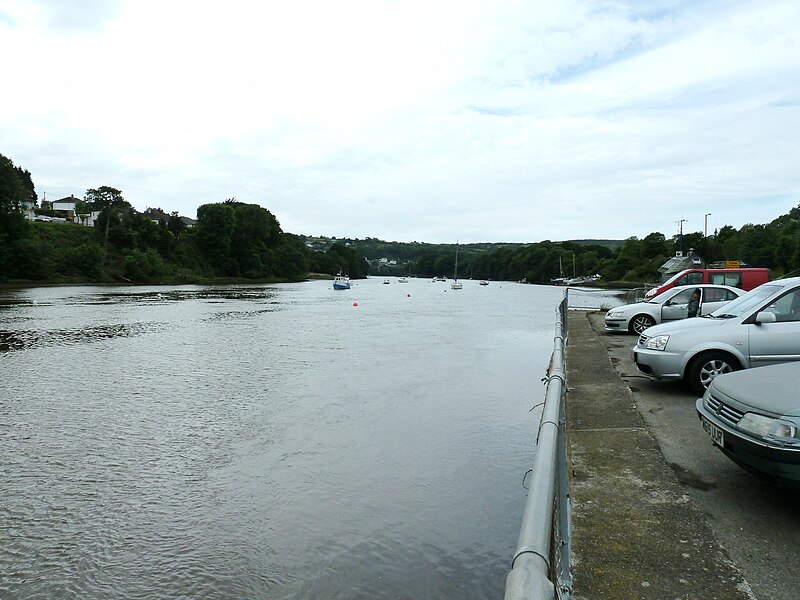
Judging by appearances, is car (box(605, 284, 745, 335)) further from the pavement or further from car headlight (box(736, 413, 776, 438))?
car headlight (box(736, 413, 776, 438))

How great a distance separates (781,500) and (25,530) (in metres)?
6.99

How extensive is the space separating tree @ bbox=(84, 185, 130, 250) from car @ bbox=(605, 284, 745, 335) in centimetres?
9703

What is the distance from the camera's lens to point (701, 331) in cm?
861

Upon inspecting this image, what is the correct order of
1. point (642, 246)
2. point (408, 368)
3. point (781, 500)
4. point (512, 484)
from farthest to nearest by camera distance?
point (642, 246) < point (408, 368) < point (512, 484) < point (781, 500)

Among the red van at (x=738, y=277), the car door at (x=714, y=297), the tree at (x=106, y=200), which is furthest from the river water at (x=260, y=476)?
the tree at (x=106, y=200)

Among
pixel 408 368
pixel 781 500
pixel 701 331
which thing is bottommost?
pixel 408 368

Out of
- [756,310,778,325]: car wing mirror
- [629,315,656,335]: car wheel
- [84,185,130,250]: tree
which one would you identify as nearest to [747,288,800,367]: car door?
[756,310,778,325]: car wing mirror

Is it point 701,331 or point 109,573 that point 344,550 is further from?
point 701,331

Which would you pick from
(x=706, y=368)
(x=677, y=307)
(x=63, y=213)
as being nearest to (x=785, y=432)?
(x=706, y=368)

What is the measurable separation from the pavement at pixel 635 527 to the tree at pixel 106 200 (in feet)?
345

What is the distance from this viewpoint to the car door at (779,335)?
7.89 m

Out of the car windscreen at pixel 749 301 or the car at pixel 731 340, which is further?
the car windscreen at pixel 749 301

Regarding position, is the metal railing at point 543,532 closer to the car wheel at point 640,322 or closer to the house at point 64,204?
the car wheel at point 640,322

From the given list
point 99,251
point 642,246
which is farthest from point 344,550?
point 642,246
